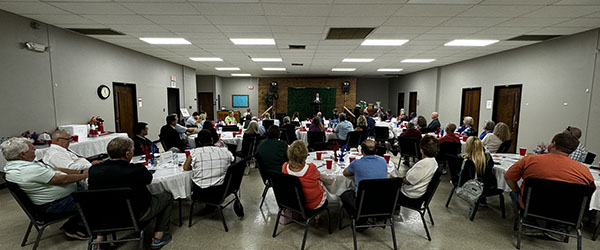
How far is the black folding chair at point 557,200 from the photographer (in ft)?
7.87

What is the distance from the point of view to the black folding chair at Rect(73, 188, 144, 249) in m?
2.17

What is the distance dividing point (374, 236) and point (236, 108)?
14807 millimetres

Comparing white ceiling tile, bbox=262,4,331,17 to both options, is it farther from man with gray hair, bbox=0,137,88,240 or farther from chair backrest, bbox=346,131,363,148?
man with gray hair, bbox=0,137,88,240

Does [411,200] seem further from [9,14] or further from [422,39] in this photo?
[9,14]

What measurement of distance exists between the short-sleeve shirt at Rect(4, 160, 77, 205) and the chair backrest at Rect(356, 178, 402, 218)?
9.55ft

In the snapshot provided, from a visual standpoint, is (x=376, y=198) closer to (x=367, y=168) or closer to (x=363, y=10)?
(x=367, y=168)

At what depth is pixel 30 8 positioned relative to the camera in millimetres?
4301

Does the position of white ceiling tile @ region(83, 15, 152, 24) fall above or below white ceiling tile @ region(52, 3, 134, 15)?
below

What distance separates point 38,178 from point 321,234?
9.24ft

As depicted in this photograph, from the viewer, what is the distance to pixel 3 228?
3.20m

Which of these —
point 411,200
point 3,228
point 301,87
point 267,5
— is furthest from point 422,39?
point 301,87

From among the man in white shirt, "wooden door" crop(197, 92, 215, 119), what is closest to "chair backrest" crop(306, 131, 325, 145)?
the man in white shirt

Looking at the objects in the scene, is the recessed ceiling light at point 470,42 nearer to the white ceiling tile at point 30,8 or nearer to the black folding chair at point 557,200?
the black folding chair at point 557,200

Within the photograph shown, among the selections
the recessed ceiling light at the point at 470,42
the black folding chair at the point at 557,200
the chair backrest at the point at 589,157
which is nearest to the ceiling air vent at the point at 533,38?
the recessed ceiling light at the point at 470,42
